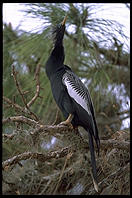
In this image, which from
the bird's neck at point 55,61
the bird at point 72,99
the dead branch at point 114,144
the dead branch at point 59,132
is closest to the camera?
the dead branch at point 59,132

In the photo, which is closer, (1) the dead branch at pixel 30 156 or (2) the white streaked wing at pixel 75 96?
(1) the dead branch at pixel 30 156

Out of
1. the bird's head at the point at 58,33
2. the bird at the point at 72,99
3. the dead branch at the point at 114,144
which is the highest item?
the bird's head at the point at 58,33

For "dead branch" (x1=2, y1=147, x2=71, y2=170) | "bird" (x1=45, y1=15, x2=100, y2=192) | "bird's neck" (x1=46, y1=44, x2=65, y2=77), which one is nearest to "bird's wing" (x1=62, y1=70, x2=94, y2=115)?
"bird" (x1=45, y1=15, x2=100, y2=192)

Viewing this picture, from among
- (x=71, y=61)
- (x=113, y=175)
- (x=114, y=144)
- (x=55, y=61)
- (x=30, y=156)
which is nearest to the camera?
(x=30, y=156)

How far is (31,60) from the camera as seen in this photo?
2.17 m

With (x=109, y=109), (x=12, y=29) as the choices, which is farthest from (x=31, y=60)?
(x=109, y=109)

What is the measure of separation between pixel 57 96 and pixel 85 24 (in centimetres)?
54

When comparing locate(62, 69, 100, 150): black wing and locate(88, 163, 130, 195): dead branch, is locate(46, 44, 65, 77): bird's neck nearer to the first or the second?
locate(62, 69, 100, 150): black wing

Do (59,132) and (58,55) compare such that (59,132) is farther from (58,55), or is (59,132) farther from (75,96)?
(58,55)

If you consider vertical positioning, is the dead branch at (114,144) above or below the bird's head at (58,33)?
below

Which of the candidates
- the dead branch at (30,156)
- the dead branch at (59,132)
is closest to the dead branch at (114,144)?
the dead branch at (59,132)

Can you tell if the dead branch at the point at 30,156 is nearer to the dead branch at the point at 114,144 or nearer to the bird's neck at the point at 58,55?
the dead branch at the point at 114,144

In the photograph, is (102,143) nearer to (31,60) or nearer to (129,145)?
(129,145)

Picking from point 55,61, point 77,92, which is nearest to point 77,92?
point 77,92
